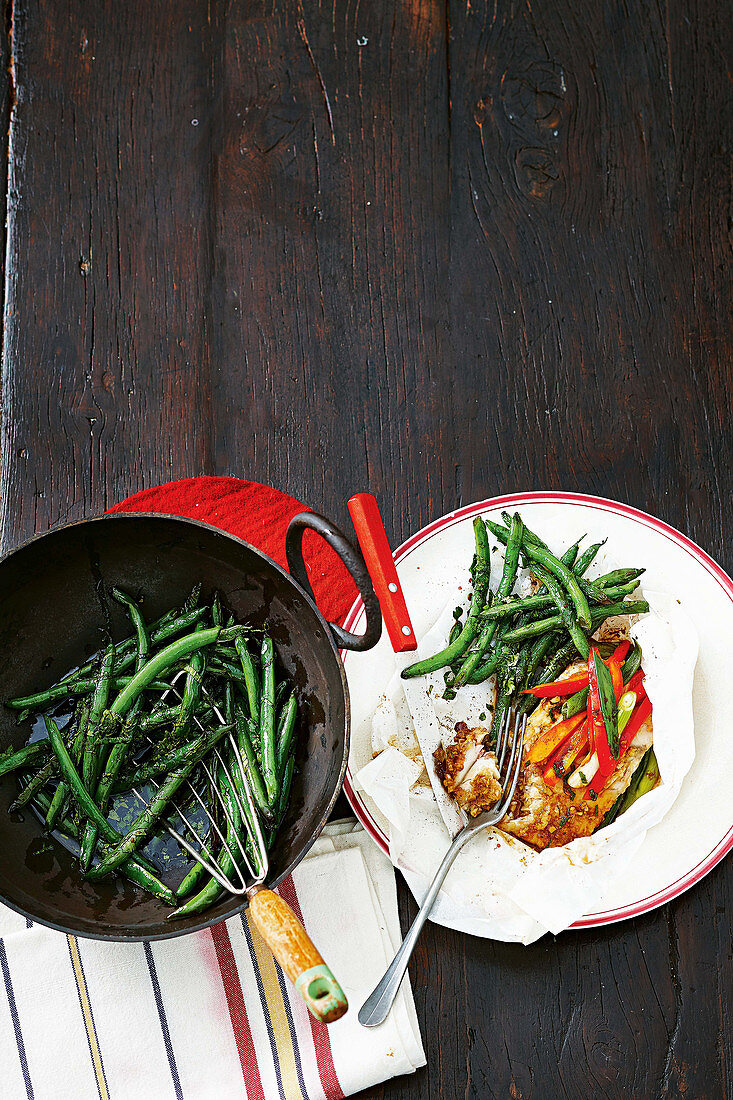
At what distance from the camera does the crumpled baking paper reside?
168cm

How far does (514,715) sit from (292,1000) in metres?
0.75

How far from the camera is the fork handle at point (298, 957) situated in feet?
3.83

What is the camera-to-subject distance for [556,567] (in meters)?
1.74

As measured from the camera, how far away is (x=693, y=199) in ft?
6.97

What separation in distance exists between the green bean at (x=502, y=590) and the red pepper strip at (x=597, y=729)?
0.22 meters

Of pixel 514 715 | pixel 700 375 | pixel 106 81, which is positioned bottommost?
pixel 514 715

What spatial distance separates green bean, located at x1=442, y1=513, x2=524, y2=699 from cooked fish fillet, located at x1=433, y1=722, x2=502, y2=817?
0.32ft

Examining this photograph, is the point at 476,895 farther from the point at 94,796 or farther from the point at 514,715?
the point at 94,796

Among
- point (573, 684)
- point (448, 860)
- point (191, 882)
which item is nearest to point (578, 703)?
point (573, 684)

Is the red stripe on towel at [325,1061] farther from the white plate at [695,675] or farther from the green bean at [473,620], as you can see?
the green bean at [473,620]

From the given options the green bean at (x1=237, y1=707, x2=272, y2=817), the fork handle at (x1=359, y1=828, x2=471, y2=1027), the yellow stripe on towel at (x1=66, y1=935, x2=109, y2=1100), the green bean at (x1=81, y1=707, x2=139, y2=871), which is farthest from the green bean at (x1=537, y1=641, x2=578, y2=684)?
the yellow stripe on towel at (x1=66, y1=935, x2=109, y2=1100)

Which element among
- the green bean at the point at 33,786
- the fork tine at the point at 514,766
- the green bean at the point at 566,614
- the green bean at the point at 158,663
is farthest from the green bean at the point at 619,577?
the green bean at the point at 33,786

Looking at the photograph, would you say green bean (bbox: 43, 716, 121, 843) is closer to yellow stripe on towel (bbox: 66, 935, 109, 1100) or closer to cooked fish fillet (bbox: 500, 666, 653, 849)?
yellow stripe on towel (bbox: 66, 935, 109, 1100)

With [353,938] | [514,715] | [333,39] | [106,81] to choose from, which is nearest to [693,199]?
[333,39]
